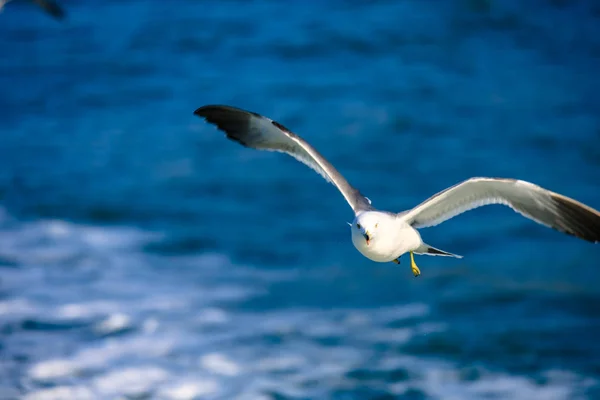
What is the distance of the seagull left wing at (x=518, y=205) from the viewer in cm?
790

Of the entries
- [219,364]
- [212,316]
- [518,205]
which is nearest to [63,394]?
[219,364]

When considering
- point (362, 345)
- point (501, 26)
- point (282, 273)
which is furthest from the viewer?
point (501, 26)

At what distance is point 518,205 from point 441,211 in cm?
74

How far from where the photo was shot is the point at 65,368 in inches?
599

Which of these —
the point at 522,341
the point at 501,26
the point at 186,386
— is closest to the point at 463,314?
the point at 522,341

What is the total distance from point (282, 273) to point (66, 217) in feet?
18.4

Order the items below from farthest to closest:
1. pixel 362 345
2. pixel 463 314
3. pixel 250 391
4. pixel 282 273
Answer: pixel 282 273, pixel 463 314, pixel 362 345, pixel 250 391

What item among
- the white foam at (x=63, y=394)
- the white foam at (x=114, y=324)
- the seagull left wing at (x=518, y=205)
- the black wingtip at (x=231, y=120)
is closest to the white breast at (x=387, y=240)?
the seagull left wing at (x=518, y=205)

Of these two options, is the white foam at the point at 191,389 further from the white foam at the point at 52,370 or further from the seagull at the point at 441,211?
the seagull at the point at 441,211

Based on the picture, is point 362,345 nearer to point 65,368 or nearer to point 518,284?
point 518,284

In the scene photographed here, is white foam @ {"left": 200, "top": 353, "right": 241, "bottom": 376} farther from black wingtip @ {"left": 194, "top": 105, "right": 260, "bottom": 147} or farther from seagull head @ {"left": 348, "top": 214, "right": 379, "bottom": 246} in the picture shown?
seagull head @ {"left": 348, "top": 214, "right": 379, "bottom": 246}

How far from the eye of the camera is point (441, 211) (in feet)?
28.0

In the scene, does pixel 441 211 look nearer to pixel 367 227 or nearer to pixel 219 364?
pixel 367 227

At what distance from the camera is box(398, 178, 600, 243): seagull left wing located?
790 cm
